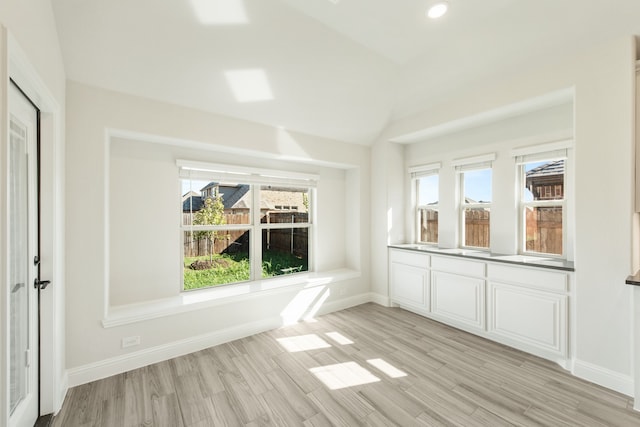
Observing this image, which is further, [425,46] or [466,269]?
[466,269]

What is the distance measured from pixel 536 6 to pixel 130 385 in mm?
4568

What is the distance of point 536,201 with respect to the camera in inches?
125

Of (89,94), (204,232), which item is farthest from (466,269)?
(89,94)

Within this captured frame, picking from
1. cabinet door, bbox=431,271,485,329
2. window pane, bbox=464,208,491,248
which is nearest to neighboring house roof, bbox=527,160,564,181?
window pane, bbox=464,208,491,248

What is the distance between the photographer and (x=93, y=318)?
2357 mm

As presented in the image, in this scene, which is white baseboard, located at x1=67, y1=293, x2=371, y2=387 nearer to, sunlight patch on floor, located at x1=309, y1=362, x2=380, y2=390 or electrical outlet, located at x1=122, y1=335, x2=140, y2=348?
electrical outlet, located at x1=122, y1=335, x2=140, y2=348

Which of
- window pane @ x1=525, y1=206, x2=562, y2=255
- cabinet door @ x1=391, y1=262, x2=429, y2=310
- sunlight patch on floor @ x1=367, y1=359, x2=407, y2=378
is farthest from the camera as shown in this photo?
cabinet door @ x1=391, y1=262, x2=429, y2=310

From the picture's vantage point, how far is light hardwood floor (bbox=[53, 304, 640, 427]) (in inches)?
75.1

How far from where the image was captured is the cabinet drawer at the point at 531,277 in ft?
8.39

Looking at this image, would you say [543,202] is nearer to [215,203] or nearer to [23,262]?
[215,203]

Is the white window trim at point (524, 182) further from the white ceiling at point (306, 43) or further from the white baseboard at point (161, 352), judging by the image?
the white baseboard at point (161, 352)

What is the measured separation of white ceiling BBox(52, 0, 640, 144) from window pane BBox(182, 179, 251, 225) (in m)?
0.93

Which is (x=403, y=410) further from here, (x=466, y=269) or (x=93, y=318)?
(x=93, y=318)

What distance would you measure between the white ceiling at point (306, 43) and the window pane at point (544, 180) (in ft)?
3.70
